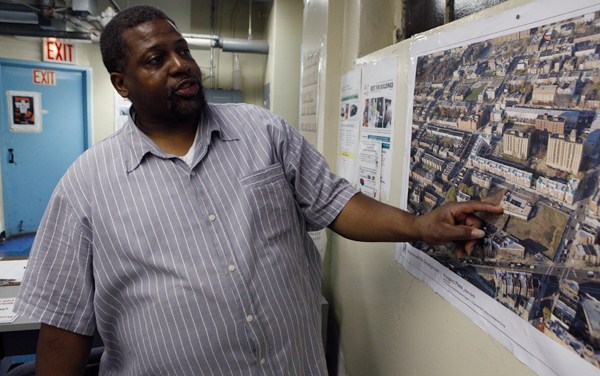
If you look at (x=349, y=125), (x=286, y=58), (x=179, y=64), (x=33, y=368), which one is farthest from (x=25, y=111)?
(x=179, y=64)

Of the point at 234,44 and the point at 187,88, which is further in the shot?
the point at 234,44

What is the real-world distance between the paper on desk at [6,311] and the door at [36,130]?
11.6 feet

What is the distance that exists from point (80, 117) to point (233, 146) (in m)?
4.40

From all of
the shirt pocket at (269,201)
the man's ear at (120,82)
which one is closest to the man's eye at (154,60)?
the man's ear at (120,82)

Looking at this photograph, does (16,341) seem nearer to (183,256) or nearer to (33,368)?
(33,368)

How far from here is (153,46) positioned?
0.95 meters

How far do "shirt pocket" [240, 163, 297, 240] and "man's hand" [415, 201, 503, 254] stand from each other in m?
0.34

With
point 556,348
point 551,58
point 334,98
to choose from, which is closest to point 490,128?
point 551,58

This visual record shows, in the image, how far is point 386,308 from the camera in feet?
3.96

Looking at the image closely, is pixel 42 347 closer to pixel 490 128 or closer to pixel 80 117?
pixel 490 128

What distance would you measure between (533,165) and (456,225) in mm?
182

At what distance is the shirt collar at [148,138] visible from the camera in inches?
37.1

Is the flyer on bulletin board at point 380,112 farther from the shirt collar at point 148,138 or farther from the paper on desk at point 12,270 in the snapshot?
the paper on desk at point 12,270

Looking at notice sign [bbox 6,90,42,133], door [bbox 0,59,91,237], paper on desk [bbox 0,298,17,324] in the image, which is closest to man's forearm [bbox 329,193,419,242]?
paper on desk [bbox 0,298,17,324]
